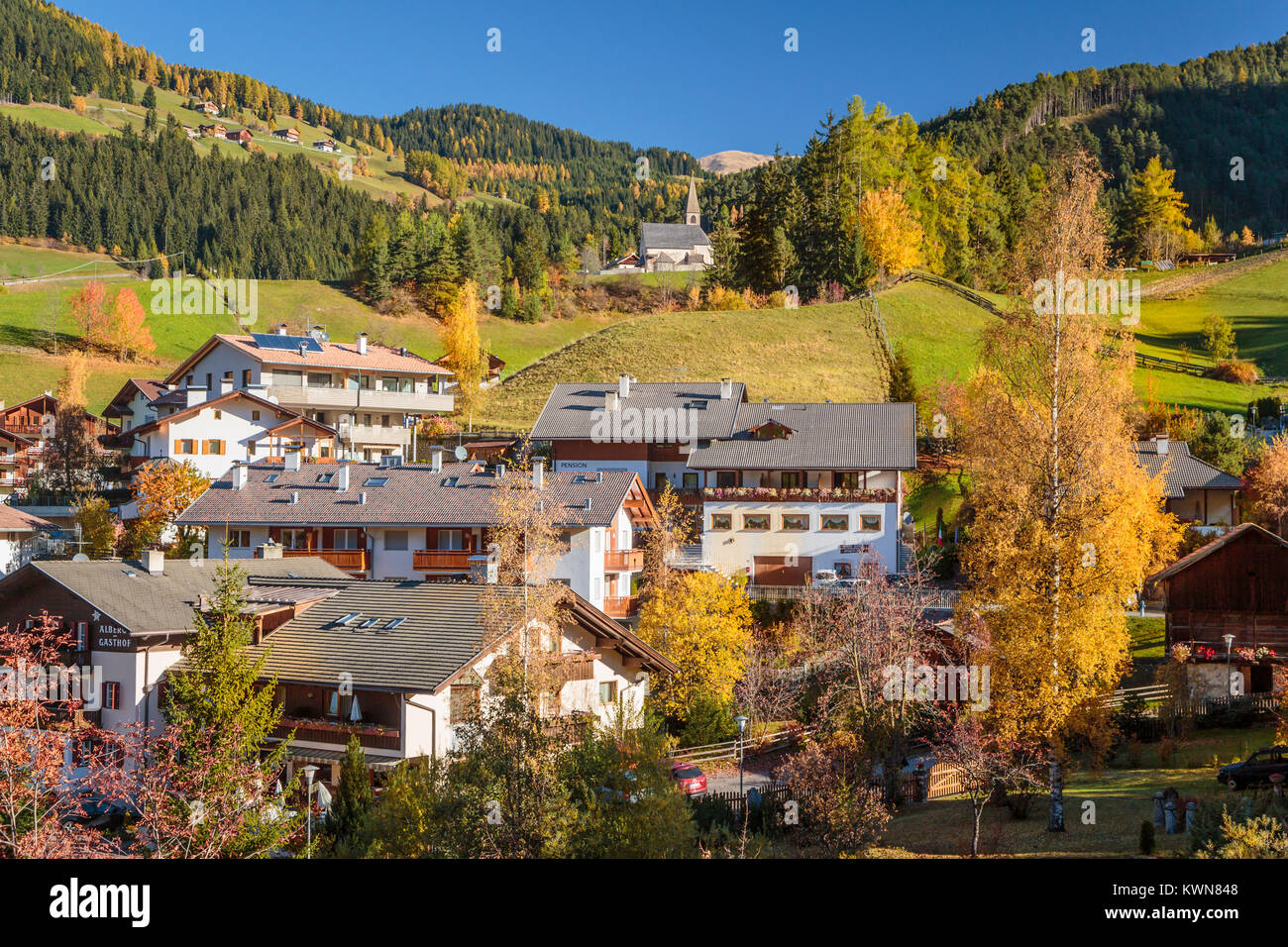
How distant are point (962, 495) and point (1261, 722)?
29114 mm

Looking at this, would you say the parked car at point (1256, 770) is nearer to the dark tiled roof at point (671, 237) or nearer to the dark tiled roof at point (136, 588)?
the dark tiled roof at point (136, 588)

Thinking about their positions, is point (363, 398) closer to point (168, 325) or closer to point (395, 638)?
point (395, 638)

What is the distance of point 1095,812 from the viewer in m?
25.7

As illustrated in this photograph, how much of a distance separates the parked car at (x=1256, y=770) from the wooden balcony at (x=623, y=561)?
2640 centimetres

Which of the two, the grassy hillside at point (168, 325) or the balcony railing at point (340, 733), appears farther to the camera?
the grassy hillside at point (168, 325)

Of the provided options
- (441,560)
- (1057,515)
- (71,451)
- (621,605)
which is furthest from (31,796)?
(71,451)

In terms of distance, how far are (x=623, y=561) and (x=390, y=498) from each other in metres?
12.2

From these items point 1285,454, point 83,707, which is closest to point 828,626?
point 83,707

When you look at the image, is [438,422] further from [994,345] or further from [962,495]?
[994,345]

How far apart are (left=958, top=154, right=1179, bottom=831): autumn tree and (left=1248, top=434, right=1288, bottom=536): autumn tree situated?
3228 cm

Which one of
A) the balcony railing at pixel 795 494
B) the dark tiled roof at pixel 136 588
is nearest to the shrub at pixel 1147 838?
the dark tiled roof at pixel 136 588

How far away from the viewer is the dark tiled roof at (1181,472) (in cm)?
5778

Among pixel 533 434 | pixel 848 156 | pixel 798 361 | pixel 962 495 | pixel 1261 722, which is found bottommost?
pixel 1261 722

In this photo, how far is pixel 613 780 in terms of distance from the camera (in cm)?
1886
